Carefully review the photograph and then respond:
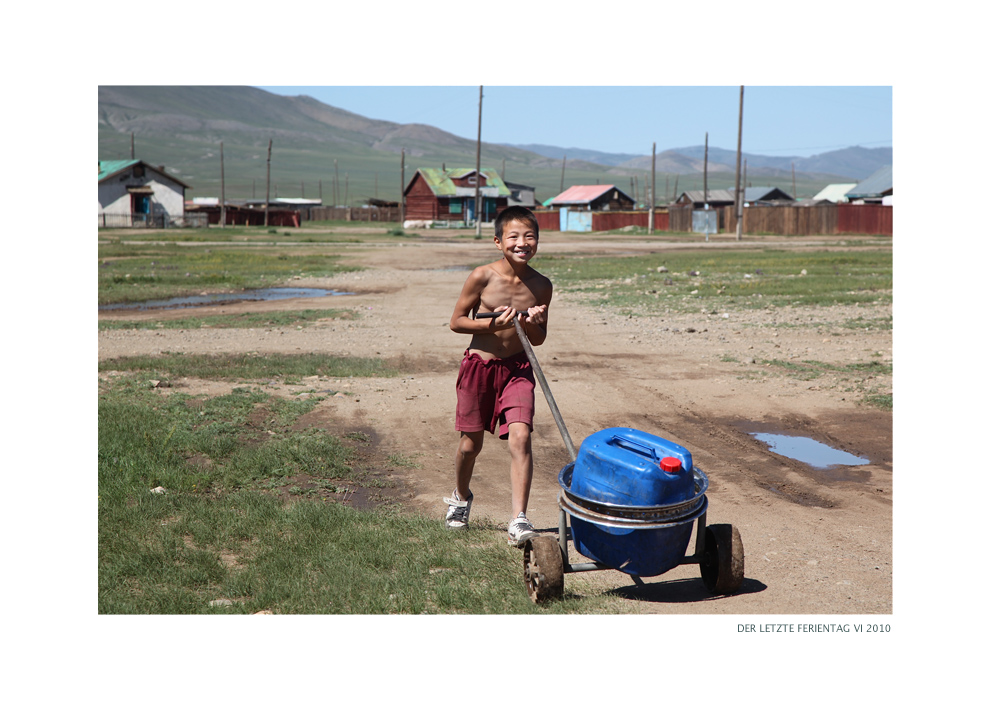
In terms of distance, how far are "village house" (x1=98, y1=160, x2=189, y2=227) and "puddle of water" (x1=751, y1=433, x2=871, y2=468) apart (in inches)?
2503

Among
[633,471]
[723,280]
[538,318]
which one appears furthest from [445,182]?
[633,471]

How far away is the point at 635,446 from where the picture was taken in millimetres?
3910

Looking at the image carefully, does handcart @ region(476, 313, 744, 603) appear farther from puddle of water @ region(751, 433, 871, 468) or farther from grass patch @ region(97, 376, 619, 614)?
puddle of water @ region(751, 433, 871, 468)

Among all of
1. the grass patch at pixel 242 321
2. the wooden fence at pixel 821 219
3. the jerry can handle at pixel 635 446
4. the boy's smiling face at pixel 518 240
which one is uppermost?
the wooden fence at pixel 821 219

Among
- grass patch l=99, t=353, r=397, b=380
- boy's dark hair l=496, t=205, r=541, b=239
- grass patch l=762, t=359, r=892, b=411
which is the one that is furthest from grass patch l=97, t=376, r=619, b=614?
grass patch l=762, t=359, r=892, b=411

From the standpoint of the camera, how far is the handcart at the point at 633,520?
12.5ft

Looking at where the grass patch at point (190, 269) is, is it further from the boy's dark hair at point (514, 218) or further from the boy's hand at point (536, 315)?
the boy's hand at point (536, 315)

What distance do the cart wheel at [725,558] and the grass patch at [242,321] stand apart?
11.1m

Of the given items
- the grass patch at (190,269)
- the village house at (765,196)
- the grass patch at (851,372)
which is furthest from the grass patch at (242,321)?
the village house at (765,196)

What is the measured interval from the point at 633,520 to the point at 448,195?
273ft

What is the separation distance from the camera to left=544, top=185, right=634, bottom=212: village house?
92.6 m

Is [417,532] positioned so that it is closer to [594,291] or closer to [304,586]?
[304,586]

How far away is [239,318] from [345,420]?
8.24 meters

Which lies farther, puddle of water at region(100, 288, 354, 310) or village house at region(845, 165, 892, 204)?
village house at region(845, 165, 892, 204)
